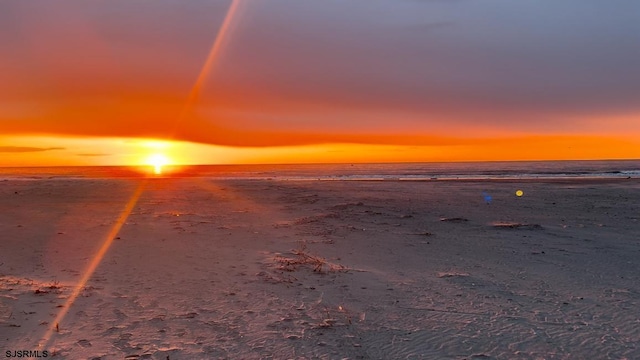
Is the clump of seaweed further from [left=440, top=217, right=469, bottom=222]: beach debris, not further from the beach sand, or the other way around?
[left=440, top=217, right=469, bottom=222]: beach debris

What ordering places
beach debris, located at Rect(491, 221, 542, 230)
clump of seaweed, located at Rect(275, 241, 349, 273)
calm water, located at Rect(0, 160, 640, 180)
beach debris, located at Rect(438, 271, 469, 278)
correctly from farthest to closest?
calm water, located at Rect(0, 160, 640, 180) < beach debris, located at Rect(491, 221, 542, 230) < clump of seaweed, located at Rect(275, 241, 349, 273) < beach debris, located at Rect(438, 271, 469, 278)

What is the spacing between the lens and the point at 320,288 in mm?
8250

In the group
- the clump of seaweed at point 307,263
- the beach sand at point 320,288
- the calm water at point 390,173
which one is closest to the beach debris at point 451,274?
the beach sand at point 320,288

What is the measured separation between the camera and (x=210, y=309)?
7.14 meters

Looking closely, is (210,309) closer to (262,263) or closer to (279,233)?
(262,263)

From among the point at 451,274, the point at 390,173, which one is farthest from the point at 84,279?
the point at 390,173

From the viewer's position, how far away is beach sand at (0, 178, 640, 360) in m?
5.90

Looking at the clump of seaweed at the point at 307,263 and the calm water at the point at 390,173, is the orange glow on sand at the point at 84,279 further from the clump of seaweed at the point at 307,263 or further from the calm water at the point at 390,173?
the calm water at the point at 390,173

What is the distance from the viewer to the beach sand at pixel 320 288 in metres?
5.90

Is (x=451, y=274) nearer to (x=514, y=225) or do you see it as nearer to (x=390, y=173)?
(x=514, y=225)

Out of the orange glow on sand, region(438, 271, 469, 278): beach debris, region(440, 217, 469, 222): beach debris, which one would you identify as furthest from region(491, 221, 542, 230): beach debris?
the orange glow on sand

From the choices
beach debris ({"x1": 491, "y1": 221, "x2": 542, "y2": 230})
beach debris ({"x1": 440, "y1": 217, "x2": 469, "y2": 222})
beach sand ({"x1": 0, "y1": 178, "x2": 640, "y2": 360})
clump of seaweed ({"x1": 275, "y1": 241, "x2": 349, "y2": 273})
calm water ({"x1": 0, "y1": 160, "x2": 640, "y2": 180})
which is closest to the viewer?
beach sand ({"x1": 0, "y1": 178, "x2": 640, "y2": 360})

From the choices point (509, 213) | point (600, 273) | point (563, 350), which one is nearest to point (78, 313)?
point (563, 350)

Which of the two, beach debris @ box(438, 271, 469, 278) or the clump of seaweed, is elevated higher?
the clump of seaweed
